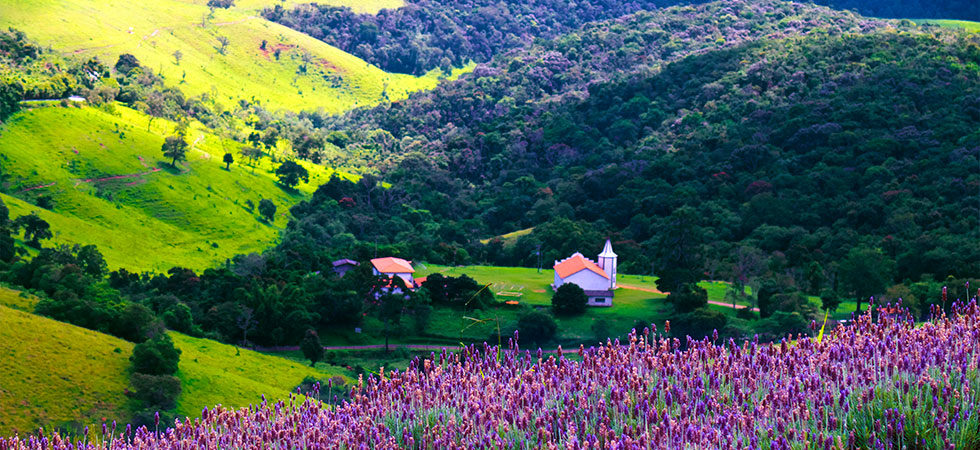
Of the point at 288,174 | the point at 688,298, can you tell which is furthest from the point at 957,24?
the point at 688,298

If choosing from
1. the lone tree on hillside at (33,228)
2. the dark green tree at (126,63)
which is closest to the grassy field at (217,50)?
the dark green tree at (126,63)

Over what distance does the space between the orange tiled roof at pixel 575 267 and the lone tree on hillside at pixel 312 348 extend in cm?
1820

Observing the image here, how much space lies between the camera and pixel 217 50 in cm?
14750

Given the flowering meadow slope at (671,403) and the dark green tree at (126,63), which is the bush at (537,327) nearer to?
the flowering meadow slope at (671,403)

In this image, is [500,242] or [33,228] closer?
[33,228]

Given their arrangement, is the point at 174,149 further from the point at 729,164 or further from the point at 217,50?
the point at 217,50

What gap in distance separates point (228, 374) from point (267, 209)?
4134cm

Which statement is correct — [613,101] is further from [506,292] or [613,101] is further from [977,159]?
[506,292]

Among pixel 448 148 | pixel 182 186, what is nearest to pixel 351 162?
pixel 448 148

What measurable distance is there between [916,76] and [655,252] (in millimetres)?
47169

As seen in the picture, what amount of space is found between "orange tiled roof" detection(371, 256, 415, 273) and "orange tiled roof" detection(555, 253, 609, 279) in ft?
36.0

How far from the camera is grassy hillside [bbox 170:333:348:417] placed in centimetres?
3516

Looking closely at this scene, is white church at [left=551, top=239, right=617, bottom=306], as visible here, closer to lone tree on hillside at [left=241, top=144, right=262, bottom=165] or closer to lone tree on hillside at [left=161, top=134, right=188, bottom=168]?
lone tree on hillside at [left=161, top=134, right=188, bottom=168]

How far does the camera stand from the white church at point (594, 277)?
54094 millimetres
